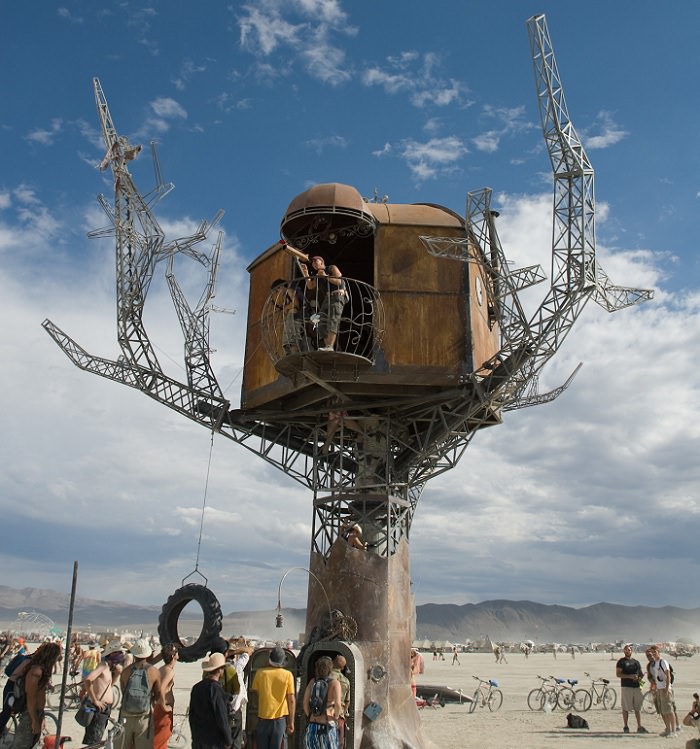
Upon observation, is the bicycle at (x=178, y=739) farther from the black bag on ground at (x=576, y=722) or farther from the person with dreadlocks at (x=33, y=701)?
the black bag on ground at (x=576, y=722)

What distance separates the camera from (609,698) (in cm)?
2603

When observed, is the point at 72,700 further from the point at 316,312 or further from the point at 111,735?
the point at 316,312

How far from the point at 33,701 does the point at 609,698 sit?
70.1 ft

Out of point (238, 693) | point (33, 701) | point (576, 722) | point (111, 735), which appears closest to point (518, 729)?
point (576, 722)

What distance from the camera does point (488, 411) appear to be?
1892 centimetres

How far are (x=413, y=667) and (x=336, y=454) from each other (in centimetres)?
558

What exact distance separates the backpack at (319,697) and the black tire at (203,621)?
3.94 m

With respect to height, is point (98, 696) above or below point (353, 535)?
below

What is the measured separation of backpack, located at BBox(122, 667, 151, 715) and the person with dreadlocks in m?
1.18

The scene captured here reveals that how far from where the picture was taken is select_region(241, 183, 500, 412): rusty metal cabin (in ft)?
56.4

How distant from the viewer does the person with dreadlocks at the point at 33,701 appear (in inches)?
423

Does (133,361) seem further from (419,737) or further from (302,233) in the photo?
(419,737)

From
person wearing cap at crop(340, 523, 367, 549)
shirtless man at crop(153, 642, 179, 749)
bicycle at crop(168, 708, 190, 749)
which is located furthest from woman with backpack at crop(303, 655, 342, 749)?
bicycle at crop(168, 708, 190, 749)

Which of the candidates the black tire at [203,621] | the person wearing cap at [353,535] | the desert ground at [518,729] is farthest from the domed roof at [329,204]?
the desert ground at [518,729]
